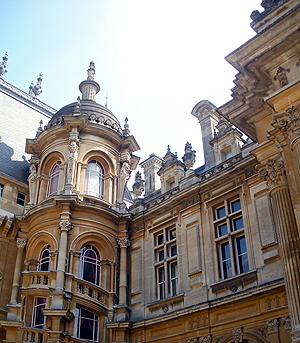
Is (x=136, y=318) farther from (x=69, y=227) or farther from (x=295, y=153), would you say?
(x=295, y=153)

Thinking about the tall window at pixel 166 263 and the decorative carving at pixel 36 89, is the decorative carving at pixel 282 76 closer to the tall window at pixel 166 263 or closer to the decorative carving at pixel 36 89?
the tall window at pixel 166 263

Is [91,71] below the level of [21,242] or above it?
above

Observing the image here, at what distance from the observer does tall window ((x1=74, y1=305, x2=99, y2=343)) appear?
57.2ft

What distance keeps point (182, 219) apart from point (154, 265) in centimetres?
226

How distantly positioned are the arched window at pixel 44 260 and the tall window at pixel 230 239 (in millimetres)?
7219

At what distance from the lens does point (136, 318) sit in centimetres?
1817

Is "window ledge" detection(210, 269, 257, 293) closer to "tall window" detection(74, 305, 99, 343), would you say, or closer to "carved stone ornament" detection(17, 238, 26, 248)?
"tall window" detection(74, 305, 99, 343)

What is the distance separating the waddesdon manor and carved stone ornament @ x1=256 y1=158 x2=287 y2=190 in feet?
0.12

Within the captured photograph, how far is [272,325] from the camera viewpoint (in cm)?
1383

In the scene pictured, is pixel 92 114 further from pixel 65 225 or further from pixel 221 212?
pixel 221 212

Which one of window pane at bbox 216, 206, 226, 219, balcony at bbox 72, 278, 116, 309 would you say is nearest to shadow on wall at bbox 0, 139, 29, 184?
balcony at bbox 72, 278, 116, 309

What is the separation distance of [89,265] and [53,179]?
490 centimetres

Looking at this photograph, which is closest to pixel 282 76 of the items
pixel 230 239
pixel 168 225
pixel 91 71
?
pixel 230 239

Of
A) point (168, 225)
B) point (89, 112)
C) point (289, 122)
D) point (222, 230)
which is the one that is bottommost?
point (289, 122)
